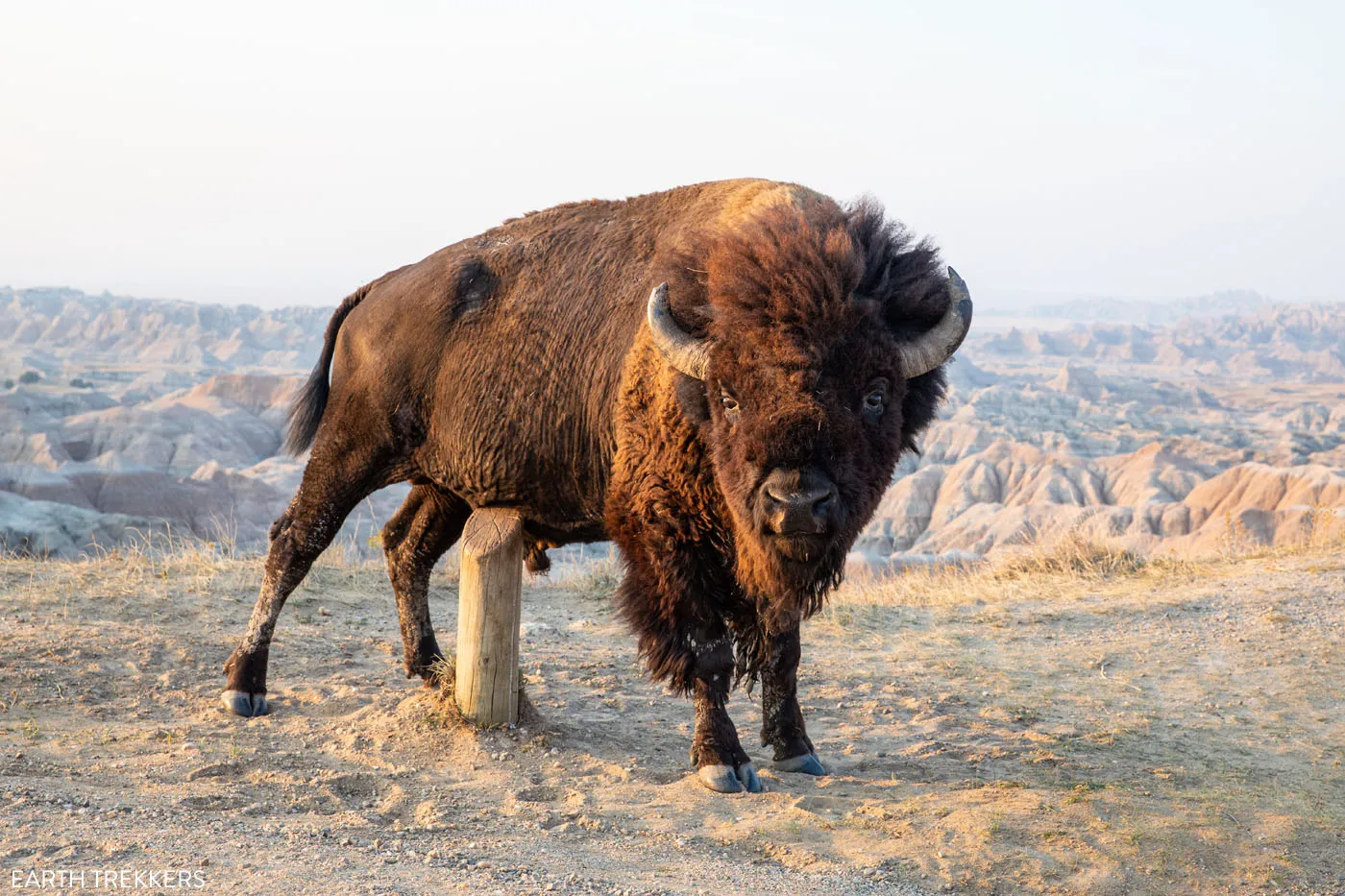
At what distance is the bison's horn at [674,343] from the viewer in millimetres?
5090

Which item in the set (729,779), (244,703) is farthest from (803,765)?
(244,703)

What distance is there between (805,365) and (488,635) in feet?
8.10

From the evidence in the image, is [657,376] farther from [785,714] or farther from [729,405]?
[785,714]

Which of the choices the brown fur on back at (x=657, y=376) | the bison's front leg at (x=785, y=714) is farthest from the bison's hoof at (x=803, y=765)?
the brown fur on back at (x=657, y=376)

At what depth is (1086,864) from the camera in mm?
4668

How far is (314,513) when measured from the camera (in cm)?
714

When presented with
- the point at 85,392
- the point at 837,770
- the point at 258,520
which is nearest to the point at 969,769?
the point at 837,770

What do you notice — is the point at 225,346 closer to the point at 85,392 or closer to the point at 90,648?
the point at 85,392

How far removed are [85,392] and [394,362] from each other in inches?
3169

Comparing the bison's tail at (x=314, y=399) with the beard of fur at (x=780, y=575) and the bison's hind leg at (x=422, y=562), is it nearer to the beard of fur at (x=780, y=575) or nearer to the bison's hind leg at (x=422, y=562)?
the bison's hind leg at (x=422, y=562)

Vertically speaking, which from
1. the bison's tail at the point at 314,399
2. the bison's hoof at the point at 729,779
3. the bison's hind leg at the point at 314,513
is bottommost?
the bison's hoof at the point at 729,779

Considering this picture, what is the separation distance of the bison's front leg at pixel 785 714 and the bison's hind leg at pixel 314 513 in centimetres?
275

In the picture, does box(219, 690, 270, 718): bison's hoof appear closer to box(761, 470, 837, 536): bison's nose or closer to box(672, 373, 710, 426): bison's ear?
box(672, 373, 710, 426): bison's ear

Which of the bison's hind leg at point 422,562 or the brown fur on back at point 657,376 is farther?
the bison's hind leg at point 422,562
